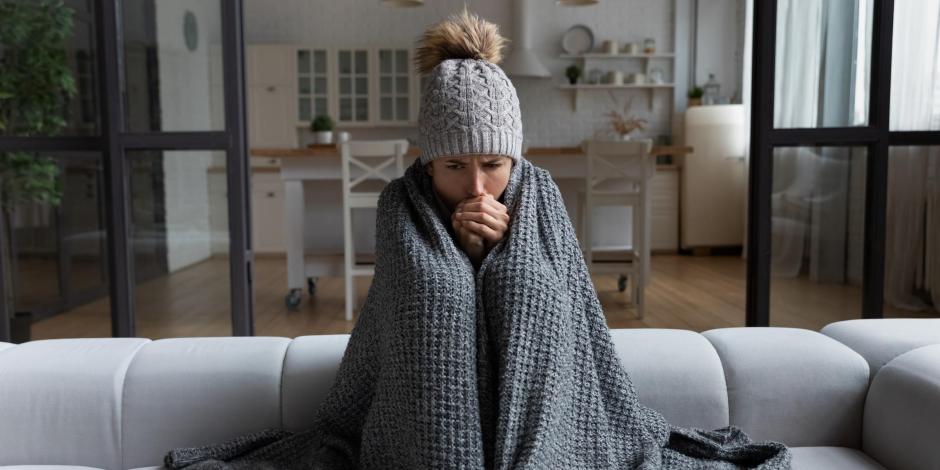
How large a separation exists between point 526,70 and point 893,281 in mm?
4480

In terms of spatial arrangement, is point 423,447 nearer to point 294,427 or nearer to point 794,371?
point 294,427

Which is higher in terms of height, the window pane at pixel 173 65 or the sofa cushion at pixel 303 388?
the window pane at pixel 173 65

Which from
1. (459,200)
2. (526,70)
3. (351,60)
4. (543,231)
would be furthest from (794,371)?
(351,60)

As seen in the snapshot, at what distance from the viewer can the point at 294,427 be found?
1.33 m

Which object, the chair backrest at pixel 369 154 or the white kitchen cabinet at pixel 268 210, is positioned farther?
the white kitchen cabinet at pixel 268 210

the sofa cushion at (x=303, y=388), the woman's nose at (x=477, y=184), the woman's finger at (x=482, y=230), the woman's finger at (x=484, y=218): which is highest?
the woman's nose at (x=477, y=184)

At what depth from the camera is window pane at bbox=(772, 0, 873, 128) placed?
2176 mm

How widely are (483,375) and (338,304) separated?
11.0 feet

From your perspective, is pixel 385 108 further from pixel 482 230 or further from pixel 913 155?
pixel 482 230

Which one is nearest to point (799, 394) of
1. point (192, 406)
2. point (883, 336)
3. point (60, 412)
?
point (883, 336)

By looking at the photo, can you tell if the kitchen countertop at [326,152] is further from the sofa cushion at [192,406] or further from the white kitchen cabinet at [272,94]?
the sofa cushion at [192,406]

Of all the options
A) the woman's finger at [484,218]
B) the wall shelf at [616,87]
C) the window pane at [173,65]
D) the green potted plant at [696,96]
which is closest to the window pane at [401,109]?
the wall shelf at [616,87]

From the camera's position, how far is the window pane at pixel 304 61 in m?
6.82

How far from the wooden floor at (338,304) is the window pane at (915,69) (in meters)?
0.52
